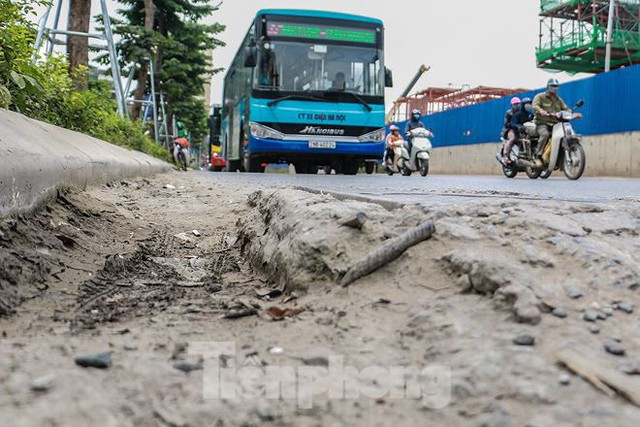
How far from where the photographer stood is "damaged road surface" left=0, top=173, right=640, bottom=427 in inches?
45.9

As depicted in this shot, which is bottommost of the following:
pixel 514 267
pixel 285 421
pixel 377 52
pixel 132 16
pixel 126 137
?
pixel 285 421

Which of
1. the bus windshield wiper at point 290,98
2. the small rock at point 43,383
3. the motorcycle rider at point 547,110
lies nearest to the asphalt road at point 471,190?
the small rock at point 43,383

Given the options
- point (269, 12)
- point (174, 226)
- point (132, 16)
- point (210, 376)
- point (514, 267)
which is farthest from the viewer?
point (132, 16)

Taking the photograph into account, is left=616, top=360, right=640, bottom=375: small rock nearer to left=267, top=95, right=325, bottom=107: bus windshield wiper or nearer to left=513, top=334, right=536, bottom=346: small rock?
left=513, top=334, right=536, bottom=346: small rock

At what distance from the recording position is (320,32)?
40.6 feet

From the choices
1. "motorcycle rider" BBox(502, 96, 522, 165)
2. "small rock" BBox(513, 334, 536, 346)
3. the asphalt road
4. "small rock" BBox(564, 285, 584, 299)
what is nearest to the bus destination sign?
"motorcycle rider" BBox(502, 96, 522, 165)

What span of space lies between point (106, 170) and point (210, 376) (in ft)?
12.3

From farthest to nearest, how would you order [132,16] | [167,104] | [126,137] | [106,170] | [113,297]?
[167,104]
[132,16]
[126,137]
[106,170]
[113,297]

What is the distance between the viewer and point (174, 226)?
4039 millimetres

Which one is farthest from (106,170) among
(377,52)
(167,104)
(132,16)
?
(167,104)

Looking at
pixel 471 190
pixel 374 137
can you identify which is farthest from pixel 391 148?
pixel 471 190

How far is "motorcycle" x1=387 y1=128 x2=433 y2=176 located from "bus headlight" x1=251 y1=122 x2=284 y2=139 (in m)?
2.90

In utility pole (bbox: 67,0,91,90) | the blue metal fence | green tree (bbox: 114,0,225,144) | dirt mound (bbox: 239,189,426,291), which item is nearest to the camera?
dirt mound (bbox: 239,189,426,291)

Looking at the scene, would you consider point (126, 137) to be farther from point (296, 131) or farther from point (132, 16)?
point (132, 16)
